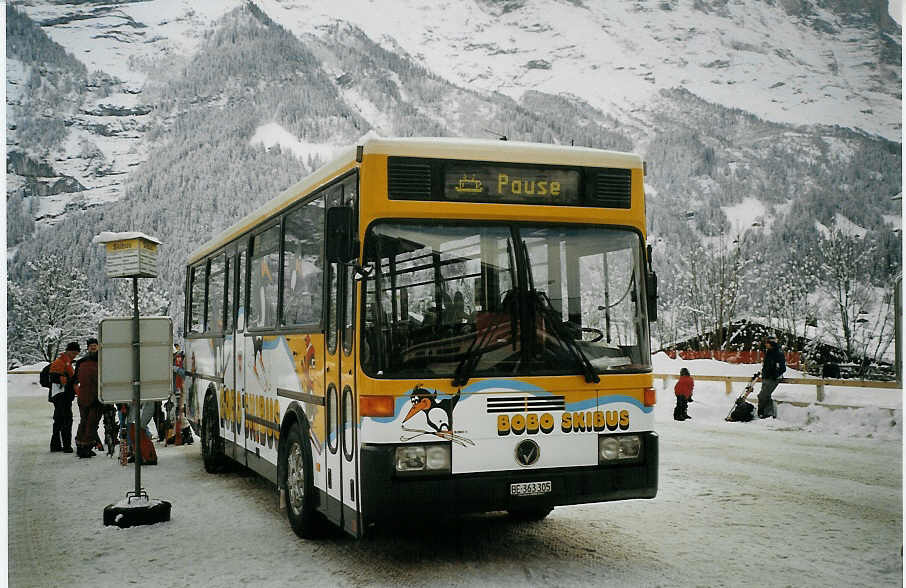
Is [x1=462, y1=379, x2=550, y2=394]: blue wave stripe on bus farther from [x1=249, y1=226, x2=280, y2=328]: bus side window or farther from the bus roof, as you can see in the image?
[x1=249, y1=226, x2=280, y2=328]: bus side window

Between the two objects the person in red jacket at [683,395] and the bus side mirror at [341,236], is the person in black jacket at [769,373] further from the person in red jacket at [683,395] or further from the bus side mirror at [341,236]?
the bus side mirror at [341,236]

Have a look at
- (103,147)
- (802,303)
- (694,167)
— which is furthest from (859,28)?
(103,147)

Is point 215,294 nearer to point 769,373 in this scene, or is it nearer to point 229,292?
point 229,292

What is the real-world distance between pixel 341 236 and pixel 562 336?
1.65 metres

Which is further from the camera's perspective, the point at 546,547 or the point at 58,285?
the point at 58,285

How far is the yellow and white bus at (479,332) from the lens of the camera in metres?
6.25

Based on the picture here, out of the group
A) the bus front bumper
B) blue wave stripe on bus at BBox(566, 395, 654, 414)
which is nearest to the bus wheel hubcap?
the bus front bumper

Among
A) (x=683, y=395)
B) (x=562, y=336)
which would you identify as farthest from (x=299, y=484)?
(x=683, y=395)

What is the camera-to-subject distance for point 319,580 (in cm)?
647

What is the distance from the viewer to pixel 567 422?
21.4 ft

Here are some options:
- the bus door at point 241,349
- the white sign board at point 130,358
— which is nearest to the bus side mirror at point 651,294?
the bus door at point 241,349

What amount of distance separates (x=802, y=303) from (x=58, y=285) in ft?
177

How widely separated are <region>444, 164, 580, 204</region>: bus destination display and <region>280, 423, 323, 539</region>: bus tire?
2427 mm

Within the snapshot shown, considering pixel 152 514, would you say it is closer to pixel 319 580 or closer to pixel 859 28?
pixel 319 580
